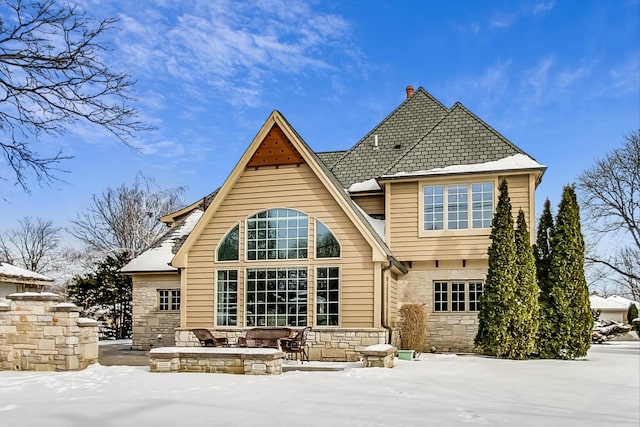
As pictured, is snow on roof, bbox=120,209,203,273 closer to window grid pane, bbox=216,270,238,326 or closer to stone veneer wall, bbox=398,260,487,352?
window grid pane, bbox=216,270,238,326

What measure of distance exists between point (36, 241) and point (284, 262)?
35092 mm

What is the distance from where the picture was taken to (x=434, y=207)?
666 inches

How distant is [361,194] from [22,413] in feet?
39.8

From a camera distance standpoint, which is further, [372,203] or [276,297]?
[372,203]

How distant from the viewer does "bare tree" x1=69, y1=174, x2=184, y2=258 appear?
33812mm

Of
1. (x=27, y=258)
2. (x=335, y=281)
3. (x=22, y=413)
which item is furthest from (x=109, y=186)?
(x=22, y=413)

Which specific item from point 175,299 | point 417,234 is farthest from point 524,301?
point 175,299

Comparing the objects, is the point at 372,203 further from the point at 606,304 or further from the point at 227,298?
the point at 606,304

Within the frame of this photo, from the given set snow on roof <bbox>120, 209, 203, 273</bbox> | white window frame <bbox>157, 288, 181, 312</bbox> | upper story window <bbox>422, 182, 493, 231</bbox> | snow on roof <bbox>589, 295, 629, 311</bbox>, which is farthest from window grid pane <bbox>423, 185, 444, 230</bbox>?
snow on roof <bbox>589, 295, 629, 311</bbox>

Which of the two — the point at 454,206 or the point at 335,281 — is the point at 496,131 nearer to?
the point at 454,206

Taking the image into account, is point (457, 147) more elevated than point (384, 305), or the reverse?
point (457, 147)

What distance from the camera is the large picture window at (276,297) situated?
15.3 meters

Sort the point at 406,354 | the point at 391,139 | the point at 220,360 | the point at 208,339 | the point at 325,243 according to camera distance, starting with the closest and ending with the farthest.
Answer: the point at 220,360, the point at 208,339, the point at 406,354, the point at 325,243, the point at 391,139

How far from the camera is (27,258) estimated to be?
144 feet
